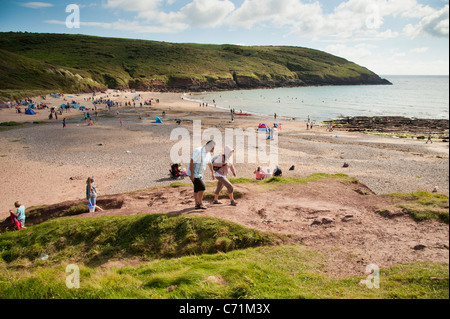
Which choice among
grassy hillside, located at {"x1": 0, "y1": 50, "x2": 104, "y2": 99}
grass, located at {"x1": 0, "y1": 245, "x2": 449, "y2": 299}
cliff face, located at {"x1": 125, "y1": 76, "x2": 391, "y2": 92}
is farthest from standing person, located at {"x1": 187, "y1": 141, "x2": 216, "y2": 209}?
cliff face, located at {"x1": 125, "y1": 76, "x2": 391, "y2": 92}

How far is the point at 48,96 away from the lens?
72.4 meters

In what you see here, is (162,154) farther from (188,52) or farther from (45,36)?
(45,36)

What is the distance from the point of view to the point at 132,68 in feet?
444

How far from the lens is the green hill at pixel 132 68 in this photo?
85.6 meters

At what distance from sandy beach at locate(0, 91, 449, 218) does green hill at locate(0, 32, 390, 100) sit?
5460 cm

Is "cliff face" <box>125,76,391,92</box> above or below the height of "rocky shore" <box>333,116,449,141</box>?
above

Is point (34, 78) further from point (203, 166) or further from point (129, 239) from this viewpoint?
point (129, 239)

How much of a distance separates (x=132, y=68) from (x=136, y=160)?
12682cm

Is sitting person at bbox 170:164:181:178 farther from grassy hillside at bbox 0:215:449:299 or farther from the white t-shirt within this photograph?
the white t-shirt

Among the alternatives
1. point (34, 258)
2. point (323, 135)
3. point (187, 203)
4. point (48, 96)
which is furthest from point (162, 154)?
point (48, 96)

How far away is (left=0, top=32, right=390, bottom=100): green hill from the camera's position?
281 ft

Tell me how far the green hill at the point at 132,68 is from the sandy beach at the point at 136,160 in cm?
5460

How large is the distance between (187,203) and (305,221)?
4.10 meters

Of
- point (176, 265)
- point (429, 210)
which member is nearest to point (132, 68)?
point (176, 265)
